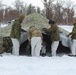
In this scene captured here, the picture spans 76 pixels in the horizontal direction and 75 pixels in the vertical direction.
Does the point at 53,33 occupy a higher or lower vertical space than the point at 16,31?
lower

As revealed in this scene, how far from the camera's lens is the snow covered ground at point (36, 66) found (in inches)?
365

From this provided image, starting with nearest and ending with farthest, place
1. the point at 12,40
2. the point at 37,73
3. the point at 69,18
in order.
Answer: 1. the point at 37,73
2. the point at 12,40
3. the point at 69,18

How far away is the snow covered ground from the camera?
9.28 meters

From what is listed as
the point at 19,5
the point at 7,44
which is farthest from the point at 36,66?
the point at 19,5

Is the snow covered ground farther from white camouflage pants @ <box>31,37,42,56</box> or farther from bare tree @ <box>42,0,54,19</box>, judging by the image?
bare tree @ <box>42,0,54,19</box>

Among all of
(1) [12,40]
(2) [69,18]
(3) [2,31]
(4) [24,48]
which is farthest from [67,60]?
(2) [69,18]

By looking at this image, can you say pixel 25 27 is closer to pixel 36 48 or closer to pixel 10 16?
pixel 36 48

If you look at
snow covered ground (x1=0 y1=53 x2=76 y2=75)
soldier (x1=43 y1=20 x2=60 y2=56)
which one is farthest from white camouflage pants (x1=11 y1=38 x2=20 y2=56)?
soldier (x1=43 y1=20 x2=60 y2=56)

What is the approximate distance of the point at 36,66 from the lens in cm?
1030

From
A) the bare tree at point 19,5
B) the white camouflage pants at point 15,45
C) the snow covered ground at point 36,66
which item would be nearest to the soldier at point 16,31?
the white camouflage pants at point 15,45

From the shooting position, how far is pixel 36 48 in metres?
12.6

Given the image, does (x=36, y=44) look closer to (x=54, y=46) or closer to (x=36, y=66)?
(x=54, y=46)

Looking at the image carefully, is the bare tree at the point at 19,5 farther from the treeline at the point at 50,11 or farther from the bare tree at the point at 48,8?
the bare tree at the point at 48,8

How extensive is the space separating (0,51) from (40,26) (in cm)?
240
